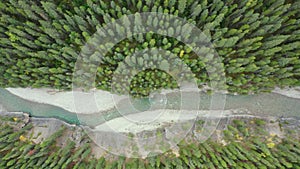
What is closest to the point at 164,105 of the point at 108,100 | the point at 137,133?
A: the point at 137,133

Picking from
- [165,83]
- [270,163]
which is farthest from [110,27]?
[270,163]

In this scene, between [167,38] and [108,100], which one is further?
[108,100]

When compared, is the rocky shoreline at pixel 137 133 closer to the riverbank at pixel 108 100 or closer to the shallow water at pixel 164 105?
the shallow water at pixel 164 105

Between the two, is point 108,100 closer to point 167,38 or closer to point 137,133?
point 137,133

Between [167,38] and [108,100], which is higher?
[167,38]

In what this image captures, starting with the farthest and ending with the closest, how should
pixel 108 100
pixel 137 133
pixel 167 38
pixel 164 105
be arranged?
1. pixel 108 100
2. pixel 164 105
3. pixel 137 133
4. pixel 167 38

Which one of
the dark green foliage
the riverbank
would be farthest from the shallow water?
the dark green foliage

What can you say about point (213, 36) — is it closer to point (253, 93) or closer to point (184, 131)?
point (253, 93)

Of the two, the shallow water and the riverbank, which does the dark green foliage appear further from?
the shallow water
